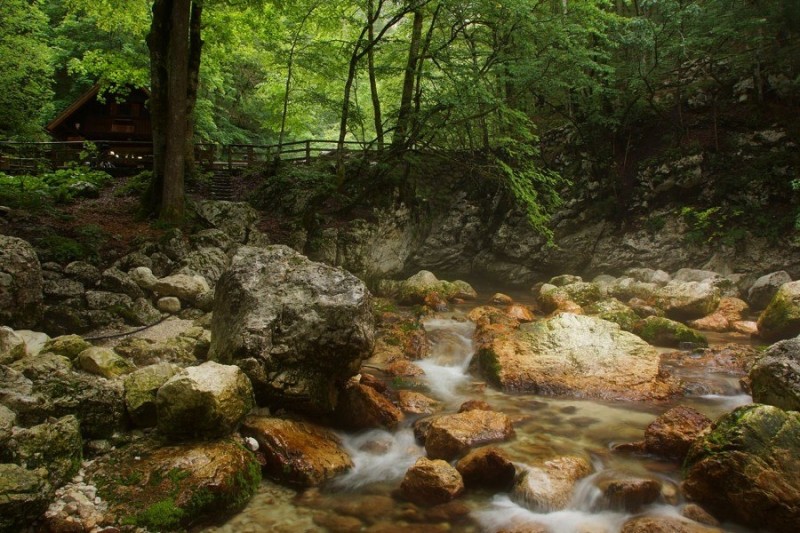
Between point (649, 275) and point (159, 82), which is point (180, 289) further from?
point (649, 275)

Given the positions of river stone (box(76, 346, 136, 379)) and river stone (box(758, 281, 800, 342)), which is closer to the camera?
river stone (box(76, 346, 136, 379))

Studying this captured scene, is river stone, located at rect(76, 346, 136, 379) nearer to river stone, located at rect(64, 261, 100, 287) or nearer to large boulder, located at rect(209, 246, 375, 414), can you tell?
large boulder, located at rect(209, 246, 375, 414)

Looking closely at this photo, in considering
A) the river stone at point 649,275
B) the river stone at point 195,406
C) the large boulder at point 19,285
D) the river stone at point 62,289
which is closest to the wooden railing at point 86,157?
the river stone at point 62,289

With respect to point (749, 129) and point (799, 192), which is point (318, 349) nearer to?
point (799, 192)

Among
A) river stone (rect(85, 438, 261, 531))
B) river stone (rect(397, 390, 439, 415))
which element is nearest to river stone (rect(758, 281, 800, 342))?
river stone (rect(397, 390, 439, 415))

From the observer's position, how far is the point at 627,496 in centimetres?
428

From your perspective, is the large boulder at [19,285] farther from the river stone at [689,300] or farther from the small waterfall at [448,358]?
the river stone at [689,300]

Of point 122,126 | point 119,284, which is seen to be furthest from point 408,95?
point 122,126

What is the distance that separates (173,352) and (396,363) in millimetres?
3708

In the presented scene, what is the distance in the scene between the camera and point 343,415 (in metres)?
5.81

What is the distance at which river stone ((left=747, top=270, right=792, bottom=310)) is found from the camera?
36.0 feet

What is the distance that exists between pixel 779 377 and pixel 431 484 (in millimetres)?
3905

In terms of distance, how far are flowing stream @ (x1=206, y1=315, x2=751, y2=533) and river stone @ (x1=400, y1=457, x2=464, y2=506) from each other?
89mm

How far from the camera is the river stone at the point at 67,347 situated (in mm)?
5359
